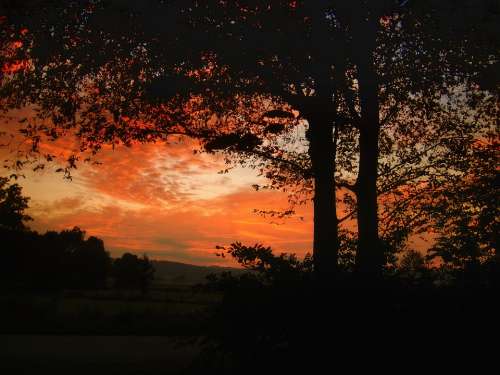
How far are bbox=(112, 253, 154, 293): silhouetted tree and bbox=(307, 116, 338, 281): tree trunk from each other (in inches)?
3194

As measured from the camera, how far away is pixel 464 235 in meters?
14.8

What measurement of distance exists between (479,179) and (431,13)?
6818 mm

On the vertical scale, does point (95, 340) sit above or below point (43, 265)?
below

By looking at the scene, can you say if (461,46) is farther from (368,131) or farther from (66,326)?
(66,326)

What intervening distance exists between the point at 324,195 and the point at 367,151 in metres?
1.75

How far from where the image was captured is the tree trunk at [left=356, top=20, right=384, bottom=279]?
12.3 meters

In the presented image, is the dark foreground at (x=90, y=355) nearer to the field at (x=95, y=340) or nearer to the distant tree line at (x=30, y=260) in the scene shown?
the field at (x=95, y=340)

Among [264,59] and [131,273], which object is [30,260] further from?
[131,273]

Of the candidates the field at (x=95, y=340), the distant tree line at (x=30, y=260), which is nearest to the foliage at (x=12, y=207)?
the distant tree line at (x=30, y=260)

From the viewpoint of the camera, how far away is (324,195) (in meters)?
14.4

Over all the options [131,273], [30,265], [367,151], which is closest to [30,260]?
[30,265]

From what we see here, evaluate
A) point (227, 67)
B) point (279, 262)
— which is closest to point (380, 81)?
point (227, 67)

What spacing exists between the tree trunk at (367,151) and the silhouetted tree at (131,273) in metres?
82.6

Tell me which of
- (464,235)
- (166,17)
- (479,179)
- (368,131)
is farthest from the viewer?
(479,179)
